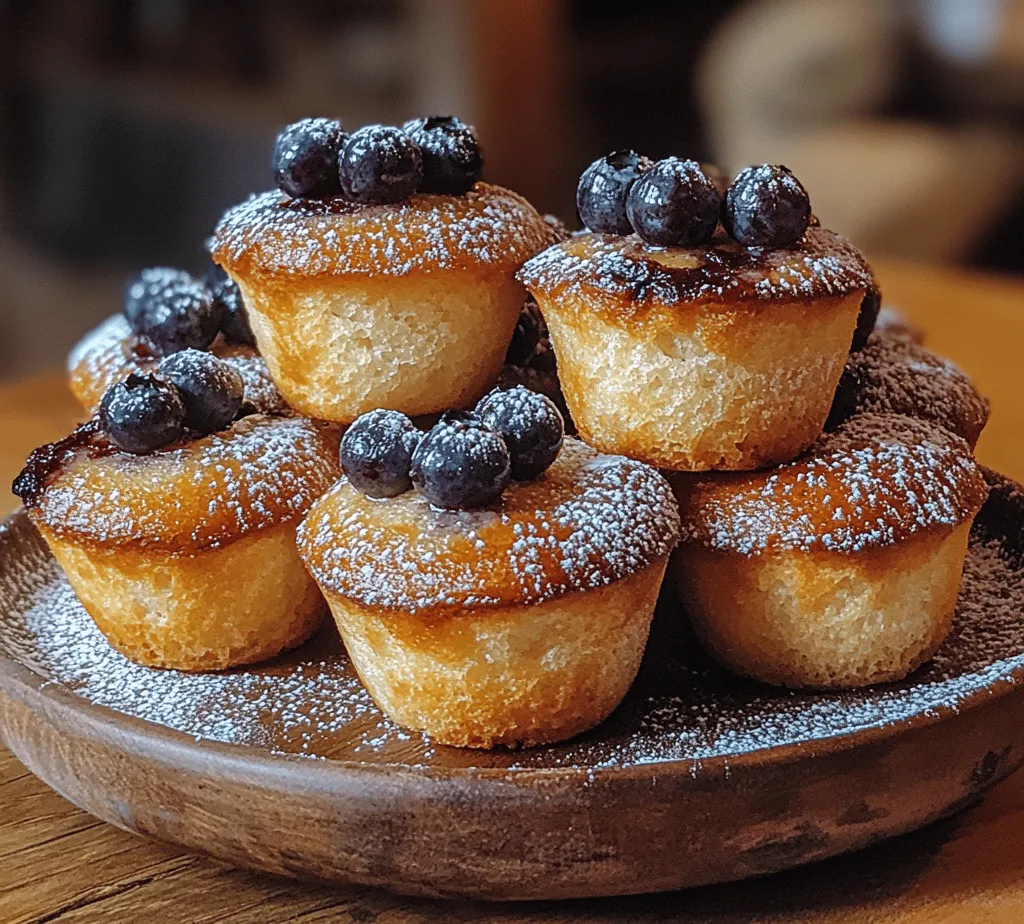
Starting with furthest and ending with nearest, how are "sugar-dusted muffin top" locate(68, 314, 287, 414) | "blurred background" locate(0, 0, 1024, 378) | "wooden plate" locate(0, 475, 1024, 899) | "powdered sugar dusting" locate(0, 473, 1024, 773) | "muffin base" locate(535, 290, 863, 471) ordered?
"blurred background" locate(0, 0, 1024, 378), "sugar-dusted muffin top" locate(68, 314, 287, 414), "muffin base" locate(535, 290, 863, 471), "powdered sugar dusting" locate(0, 473, 1024, 773), "wooden plate" locate(0, 475, 1024, 899)

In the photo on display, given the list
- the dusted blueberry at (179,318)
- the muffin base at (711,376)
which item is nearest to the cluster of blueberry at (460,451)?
the muffin base at (711,376)

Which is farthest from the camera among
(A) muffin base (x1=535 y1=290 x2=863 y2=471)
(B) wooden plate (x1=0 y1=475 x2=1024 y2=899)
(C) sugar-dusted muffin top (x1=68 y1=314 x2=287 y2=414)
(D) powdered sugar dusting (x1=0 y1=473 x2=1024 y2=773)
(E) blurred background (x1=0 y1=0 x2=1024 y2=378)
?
(E) blurred background (x1=0 y1=0 x2=1024 y2=378)

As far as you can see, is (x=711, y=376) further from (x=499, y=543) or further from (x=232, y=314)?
(x=232, y=314)

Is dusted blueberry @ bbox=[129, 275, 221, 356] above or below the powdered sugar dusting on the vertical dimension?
above

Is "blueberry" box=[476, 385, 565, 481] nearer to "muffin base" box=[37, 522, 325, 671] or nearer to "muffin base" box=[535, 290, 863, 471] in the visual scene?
"muffin base" box=[535, 290, 863, 471]

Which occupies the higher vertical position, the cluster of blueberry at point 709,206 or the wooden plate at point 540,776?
the cluster of blueberry at point 709,206

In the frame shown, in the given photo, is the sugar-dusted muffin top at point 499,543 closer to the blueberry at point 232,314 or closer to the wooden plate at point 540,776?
the wooden plate at point 540,776

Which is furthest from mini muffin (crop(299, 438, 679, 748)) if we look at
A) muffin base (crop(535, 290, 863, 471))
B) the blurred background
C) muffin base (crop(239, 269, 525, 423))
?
the blurred background
